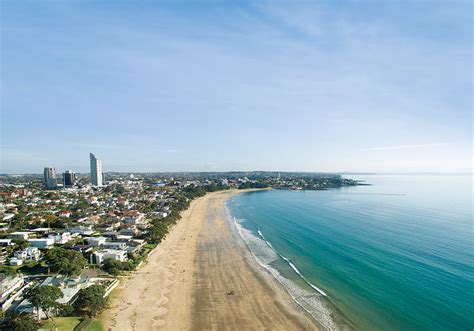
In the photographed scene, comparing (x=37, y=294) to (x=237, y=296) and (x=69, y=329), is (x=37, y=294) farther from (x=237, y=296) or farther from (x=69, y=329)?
(x=237, y=296)

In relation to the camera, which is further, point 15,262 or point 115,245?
point 115,245

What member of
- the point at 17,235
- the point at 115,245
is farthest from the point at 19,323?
the point at 17,235

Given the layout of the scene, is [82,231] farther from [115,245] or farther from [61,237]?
[115,245]

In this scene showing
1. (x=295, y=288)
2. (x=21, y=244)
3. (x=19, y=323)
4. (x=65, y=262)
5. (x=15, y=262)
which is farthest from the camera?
(x=21, y=244)

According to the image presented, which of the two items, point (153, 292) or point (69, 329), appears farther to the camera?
point (153, 292)

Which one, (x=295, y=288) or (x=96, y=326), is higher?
(x=96, y=326)

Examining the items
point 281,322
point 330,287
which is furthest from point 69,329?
Result: point 330,287

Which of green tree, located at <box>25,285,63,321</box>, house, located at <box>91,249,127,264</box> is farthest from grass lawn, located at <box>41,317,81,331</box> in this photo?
house, located at <box>91,249,127,264</box>
